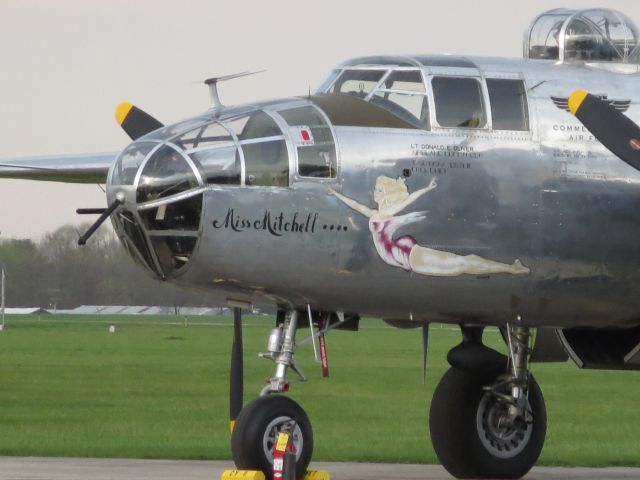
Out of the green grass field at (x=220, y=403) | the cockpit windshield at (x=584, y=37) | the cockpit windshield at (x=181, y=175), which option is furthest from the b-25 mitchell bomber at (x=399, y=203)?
the green grass field at (x=220, y=403)

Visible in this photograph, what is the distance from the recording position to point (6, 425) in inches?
1146

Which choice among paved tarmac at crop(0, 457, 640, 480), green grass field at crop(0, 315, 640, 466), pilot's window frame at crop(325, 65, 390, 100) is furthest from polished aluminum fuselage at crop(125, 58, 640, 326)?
green grass field at crop(0, 315, 640, 466)

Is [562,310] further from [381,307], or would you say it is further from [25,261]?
[25,261]

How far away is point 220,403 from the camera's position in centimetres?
3622

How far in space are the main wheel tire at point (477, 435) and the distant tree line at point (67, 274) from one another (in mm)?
57889

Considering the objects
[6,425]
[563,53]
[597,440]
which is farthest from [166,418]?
[563,53]

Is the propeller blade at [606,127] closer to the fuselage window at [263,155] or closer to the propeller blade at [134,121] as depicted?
the fuselage window at [263,155]

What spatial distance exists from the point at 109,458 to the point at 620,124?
9.58m

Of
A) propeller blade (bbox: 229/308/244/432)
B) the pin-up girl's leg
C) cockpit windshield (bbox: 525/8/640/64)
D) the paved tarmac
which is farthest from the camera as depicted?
the paved tarmac

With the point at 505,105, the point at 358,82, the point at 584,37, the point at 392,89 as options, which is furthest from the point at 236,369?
the point at 584,37

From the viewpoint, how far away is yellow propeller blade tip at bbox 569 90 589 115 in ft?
48.2

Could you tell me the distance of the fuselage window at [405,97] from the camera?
1483cm

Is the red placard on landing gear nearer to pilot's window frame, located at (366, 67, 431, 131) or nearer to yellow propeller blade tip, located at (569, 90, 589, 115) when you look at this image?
pilot's window frame, located at (366, 67, 431, 131)

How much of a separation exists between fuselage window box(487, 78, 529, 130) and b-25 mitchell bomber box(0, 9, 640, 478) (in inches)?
0.6
